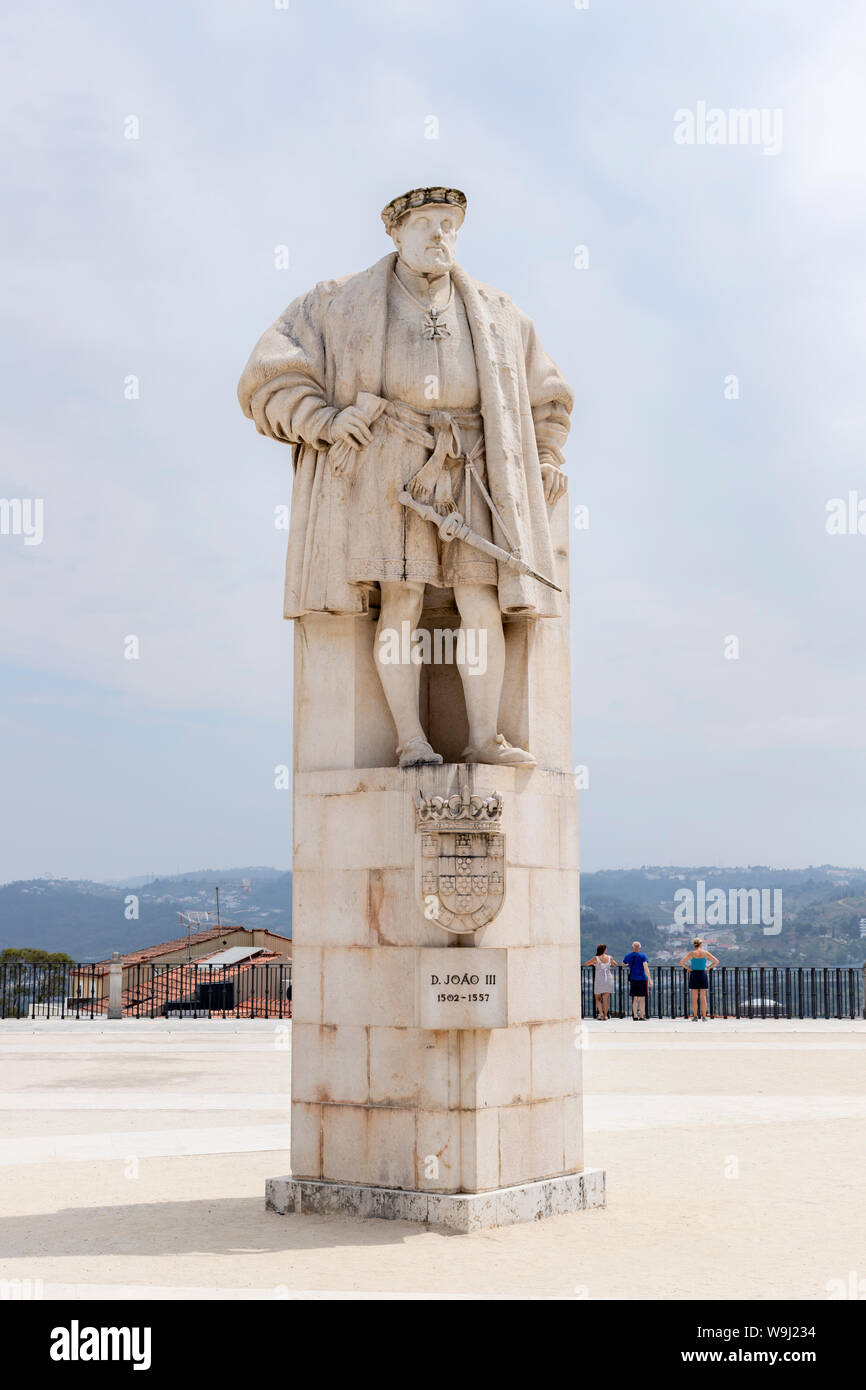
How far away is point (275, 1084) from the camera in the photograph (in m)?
17.3

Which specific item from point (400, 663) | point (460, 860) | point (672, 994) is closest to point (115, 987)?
point (672, 994)

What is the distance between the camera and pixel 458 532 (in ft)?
30.9

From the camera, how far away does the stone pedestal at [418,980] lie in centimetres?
868

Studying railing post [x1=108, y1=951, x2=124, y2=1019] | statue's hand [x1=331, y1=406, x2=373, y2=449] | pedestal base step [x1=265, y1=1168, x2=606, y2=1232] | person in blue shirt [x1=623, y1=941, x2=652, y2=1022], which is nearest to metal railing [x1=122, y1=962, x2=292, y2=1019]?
railing post [x1=108, y1=951, x2=124, y2=1019]

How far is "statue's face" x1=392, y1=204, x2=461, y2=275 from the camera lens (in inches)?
384

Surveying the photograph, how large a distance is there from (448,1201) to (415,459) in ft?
15.4

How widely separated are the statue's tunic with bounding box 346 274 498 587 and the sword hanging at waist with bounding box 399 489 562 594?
8 cm

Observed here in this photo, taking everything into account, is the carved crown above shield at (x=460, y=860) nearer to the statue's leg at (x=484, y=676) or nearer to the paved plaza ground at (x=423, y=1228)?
the statue's leg at (x=484, y=676)

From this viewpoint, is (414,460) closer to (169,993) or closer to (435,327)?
(435,327)

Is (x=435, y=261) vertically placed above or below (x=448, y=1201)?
above
